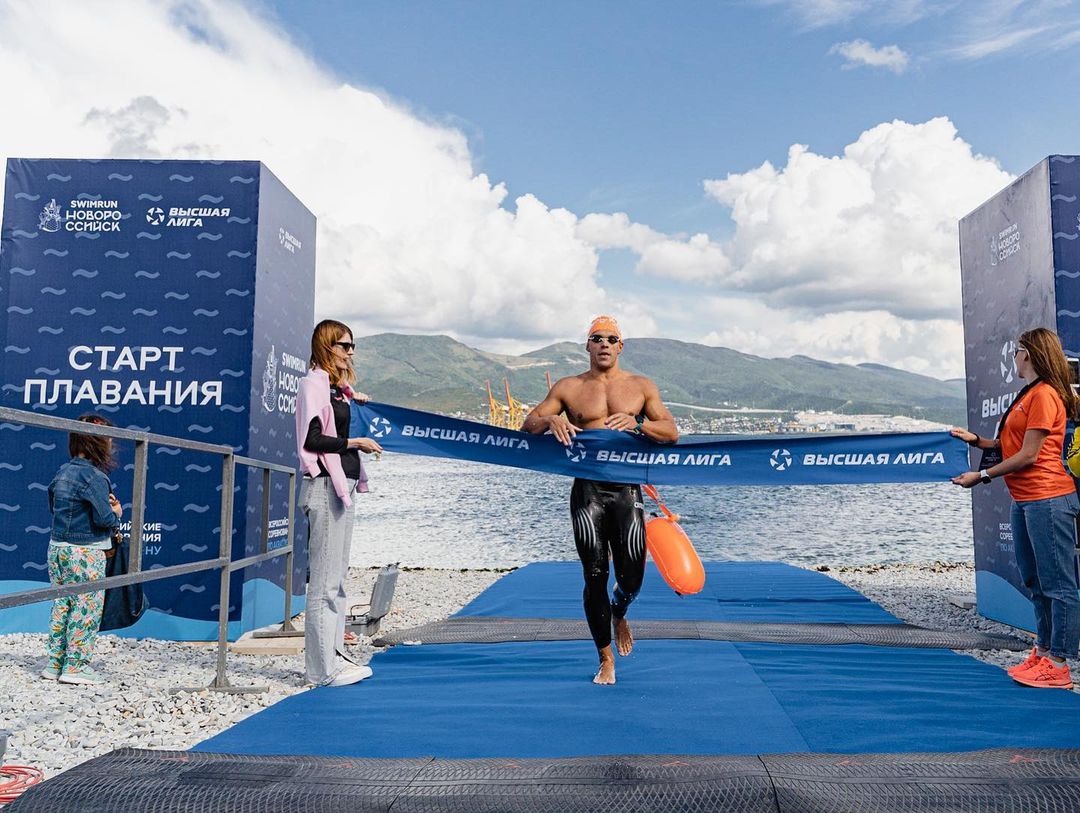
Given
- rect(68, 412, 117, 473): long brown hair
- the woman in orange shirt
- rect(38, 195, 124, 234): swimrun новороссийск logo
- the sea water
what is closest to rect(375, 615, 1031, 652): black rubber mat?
the woman in orange shirt

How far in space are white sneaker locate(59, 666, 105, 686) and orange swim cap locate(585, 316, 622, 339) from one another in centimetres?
381

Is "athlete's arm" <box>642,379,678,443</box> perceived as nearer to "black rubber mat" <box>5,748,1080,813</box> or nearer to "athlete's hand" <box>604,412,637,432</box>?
"athlete's hand" <box>604,412,637,432</box>

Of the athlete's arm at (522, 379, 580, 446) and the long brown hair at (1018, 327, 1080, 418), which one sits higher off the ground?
the long brown hair at (1018, 327, 1080, 418)

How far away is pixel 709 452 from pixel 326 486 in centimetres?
237

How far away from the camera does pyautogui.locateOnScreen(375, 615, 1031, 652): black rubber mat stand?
19.1ft

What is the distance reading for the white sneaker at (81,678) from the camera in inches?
199

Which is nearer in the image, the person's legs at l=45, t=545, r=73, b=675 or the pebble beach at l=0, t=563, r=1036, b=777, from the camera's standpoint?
the pebble beach at l=0, t=563, r=1036, b=777

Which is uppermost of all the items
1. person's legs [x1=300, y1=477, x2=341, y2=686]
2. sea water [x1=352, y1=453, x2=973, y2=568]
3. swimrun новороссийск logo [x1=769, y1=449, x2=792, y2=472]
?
swimrun новороссийск logo [x1=769, y1=449, x2=792, y2=472]

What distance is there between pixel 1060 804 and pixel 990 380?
561 cm

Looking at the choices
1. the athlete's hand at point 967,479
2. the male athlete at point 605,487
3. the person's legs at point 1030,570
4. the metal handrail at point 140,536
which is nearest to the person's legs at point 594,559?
the male athlete at point 605,487

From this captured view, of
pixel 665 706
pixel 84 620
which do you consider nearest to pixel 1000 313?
pixel 665 706

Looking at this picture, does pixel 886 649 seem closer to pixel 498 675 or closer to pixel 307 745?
pixel 498 675

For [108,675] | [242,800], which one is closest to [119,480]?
[108,675]

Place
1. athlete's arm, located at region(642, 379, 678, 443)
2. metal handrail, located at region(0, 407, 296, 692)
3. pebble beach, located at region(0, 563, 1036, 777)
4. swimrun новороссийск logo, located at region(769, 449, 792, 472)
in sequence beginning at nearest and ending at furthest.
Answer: metal handrail, located at region(0, 407, 296, 692), pebble beach, located at region(0, 563, 1036, 777), athlete's arm, located at region(642, 379, 678, 443), swimrun новороссийск logo, located at region(769, 449, 792, 472)
